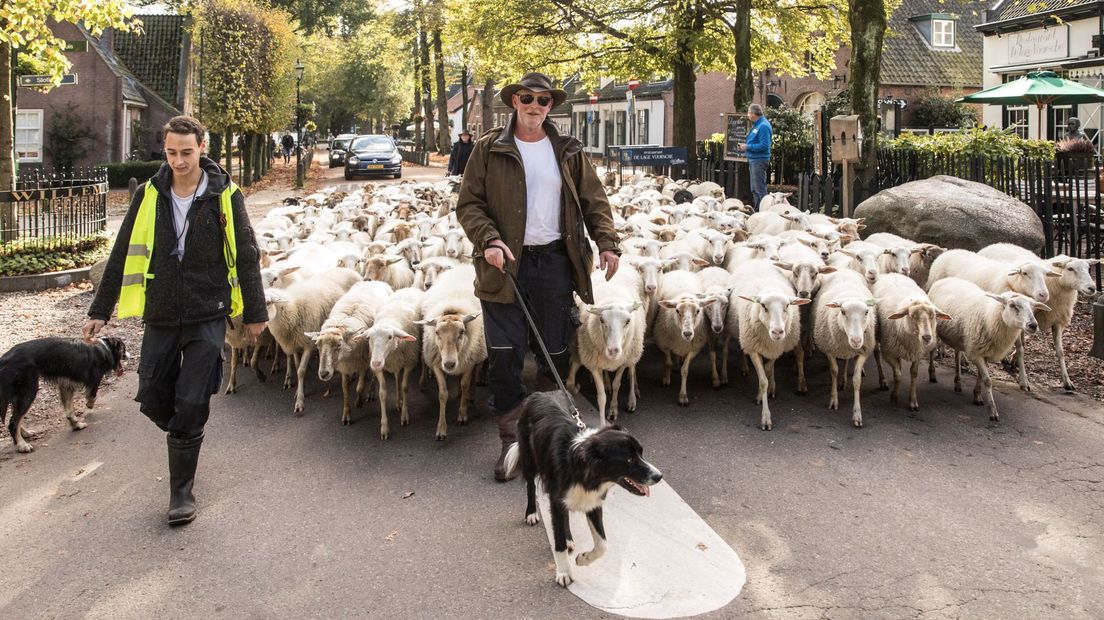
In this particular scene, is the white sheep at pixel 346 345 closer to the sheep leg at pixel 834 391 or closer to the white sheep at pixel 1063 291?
the sheep leg at pixel 834 391

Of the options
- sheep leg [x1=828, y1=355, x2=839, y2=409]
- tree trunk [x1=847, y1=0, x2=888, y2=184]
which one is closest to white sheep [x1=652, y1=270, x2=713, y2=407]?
sheep leg [x1=828, y1=355, x2=839, y2=409]

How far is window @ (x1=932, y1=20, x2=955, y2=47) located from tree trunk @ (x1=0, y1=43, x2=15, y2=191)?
3702 centimetres

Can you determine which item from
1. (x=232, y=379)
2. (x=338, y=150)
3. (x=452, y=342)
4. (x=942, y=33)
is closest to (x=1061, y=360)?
(x=452, y=342)

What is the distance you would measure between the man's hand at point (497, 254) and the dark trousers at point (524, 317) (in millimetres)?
308

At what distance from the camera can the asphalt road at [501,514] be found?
4.01m

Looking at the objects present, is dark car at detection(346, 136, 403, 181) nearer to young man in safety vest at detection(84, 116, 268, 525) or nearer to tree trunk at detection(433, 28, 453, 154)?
tree trunk at detection(433, 28, 453, 154)

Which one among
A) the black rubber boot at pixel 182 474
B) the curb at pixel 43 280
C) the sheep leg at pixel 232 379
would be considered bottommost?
the black rubber boot at pixel 182 474

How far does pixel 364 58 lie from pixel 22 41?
2111 inches

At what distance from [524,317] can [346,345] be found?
2077mm

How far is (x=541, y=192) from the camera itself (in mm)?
5164

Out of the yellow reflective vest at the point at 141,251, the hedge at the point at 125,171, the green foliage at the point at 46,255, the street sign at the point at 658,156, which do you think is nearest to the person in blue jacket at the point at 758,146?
the street sign at the point at 658,156

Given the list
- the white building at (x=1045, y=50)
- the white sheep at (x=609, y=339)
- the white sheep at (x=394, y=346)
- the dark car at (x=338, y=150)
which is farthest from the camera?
the dark car at (x=338, y=150)

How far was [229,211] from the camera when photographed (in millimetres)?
4895

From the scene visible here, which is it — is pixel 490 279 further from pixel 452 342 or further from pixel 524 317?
pixel 452 342
